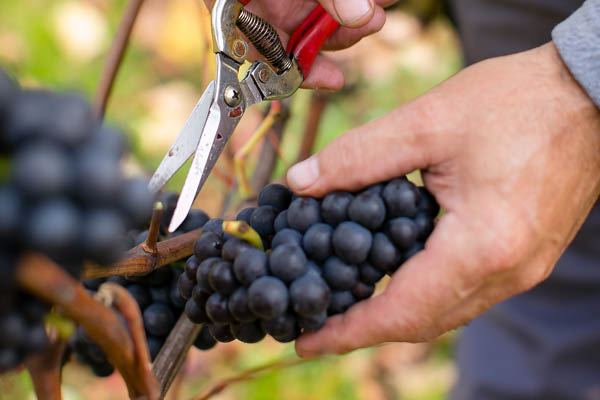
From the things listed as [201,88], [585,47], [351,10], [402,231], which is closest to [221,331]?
[402,231]

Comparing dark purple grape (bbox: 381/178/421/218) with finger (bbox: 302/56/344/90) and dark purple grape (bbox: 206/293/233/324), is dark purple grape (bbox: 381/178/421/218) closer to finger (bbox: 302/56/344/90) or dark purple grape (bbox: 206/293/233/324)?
dark purple grape (bbox: 206/293/233/324)

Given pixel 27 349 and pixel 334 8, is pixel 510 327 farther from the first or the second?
pixel 27 349

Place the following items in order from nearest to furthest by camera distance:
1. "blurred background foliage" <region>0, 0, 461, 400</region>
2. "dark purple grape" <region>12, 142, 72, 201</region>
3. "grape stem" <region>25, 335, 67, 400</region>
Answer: "dark purple grape" <region>12, 142, 72, 201</region>, "grape stem" <region>25, 335, 67, 400</region>, "blurred background foliage" <region>0, 0, 461, 400</region>

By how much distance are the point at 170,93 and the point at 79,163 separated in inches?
88.7

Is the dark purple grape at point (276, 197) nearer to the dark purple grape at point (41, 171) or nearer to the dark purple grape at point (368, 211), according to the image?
the dark purple grape at point (368, 211)

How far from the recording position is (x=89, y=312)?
1.63ft

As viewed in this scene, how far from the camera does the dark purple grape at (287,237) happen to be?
26.8 inches

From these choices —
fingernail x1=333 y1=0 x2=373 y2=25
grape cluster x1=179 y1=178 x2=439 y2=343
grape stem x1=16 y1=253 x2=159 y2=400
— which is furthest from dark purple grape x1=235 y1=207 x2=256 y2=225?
fingernail x1=333 y1=0 x2=373 y2=25

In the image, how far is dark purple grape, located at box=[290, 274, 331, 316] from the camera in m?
0.64

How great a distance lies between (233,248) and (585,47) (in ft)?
1.77

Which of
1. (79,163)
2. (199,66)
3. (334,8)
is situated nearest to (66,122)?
(79,163)

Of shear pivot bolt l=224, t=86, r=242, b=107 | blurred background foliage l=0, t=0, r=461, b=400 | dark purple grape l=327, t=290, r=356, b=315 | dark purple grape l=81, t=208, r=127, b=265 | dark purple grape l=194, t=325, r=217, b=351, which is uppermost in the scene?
dark purple grape l=81, t=208, r=127, b=265

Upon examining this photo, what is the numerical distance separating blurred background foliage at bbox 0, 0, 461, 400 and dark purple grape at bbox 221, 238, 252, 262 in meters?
1.08

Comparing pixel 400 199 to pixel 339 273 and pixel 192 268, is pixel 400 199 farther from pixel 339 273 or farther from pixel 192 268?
pixel 192 268
